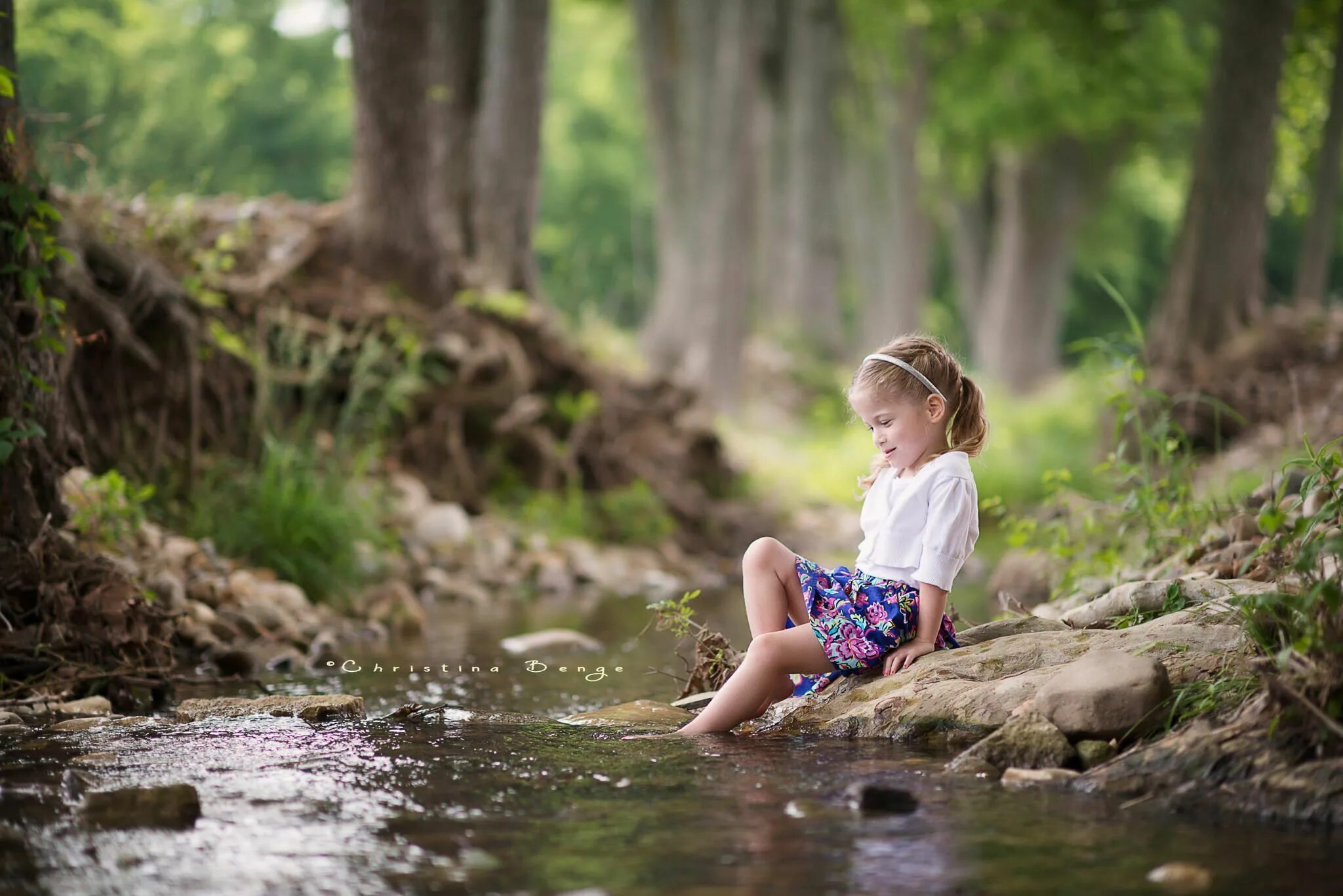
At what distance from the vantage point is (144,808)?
299cm

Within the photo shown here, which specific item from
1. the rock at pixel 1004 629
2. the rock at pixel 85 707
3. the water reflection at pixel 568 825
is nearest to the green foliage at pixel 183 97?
the rock at pixel 85 707

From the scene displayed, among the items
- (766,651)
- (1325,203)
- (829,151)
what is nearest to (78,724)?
(766,651)

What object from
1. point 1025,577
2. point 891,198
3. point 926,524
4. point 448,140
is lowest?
point 1025,577

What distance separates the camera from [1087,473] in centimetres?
1046

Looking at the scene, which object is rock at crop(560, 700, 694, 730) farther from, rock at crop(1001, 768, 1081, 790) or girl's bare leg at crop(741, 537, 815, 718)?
rock at crop(1001, 768, 1081, 790)

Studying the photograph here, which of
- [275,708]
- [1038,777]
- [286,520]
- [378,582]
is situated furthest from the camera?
[378,582]

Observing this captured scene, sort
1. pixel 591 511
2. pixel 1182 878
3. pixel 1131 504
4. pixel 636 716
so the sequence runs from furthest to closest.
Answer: pixel 591 511 < pixel 1131 504 < pixel 636 716 < pixel 1182 878

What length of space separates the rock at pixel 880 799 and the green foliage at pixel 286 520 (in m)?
4.68

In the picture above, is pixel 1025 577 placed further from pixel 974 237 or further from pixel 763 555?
pixel 974 237

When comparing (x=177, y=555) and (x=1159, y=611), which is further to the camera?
(x=177, y=555)

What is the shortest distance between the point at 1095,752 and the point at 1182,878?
2.99 feet

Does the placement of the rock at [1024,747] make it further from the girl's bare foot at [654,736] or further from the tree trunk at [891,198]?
the tree trunk at [891,198]

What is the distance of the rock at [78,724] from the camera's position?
13.4 ft

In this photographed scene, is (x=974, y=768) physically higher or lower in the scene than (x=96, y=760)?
lower
